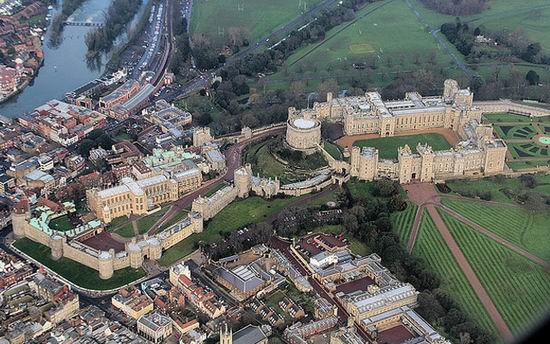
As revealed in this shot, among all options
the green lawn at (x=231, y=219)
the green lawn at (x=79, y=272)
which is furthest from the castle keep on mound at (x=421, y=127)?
the green lawn at (x=79, y=272)

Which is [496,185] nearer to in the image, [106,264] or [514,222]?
[514,222]

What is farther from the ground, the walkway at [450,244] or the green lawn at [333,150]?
the green lawn at [333,150]

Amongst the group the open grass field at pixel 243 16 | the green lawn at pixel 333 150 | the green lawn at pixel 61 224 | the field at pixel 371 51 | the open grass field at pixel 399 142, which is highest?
the open grass field at pixel 243 16

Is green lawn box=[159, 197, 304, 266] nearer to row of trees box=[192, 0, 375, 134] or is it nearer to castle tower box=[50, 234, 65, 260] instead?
castle tower box=[50, 234, 65, 260]

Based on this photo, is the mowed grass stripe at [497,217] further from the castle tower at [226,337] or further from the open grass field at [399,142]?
the castle tower at [226,337]

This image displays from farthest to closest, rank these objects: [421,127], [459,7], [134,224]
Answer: [459,7], [421,127], [134,224]

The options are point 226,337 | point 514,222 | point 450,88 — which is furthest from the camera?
point 450,88

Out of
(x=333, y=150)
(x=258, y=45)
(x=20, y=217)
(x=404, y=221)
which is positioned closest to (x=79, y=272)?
(x=20, y=217)
